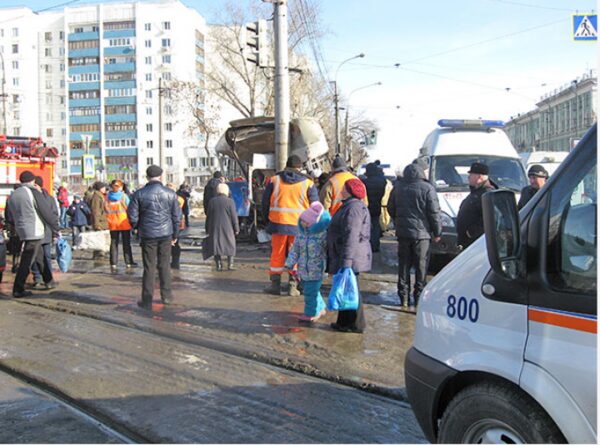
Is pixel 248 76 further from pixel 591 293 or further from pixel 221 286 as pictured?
pixel 591 293

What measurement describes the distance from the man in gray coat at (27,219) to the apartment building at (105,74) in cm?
7704

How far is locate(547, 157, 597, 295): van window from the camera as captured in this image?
217cm

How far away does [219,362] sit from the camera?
520cm

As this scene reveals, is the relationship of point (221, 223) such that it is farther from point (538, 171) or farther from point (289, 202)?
point (538, 171)

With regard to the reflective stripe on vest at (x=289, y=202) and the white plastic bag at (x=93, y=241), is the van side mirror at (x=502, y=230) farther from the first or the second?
the white plastic bag at (x=93, y=241)

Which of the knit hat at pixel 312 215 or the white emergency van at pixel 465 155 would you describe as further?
the white emergency van at pixel 465 155

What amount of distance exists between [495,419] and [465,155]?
8635 mm

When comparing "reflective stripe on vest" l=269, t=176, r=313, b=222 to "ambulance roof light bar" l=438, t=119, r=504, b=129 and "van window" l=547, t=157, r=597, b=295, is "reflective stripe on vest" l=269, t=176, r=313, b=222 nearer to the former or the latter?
"ambulance roof light bar" l=438, t=119, r=504, b=129

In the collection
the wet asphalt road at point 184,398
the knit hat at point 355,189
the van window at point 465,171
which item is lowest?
the wet asphalt road at point 184,398

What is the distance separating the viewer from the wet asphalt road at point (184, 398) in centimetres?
372

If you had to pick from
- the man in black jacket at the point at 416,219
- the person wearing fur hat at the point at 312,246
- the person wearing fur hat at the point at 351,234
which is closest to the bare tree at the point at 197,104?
the man in black jacket at the point at 416,219

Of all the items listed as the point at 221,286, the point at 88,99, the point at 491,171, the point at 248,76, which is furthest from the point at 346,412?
the point at 88,99

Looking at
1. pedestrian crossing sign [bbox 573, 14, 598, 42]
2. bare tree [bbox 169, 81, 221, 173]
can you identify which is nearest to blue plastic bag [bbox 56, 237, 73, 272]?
pedestrian crossing sign [bbox 573, 14, 598, 42]

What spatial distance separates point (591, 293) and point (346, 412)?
95.0 inches
